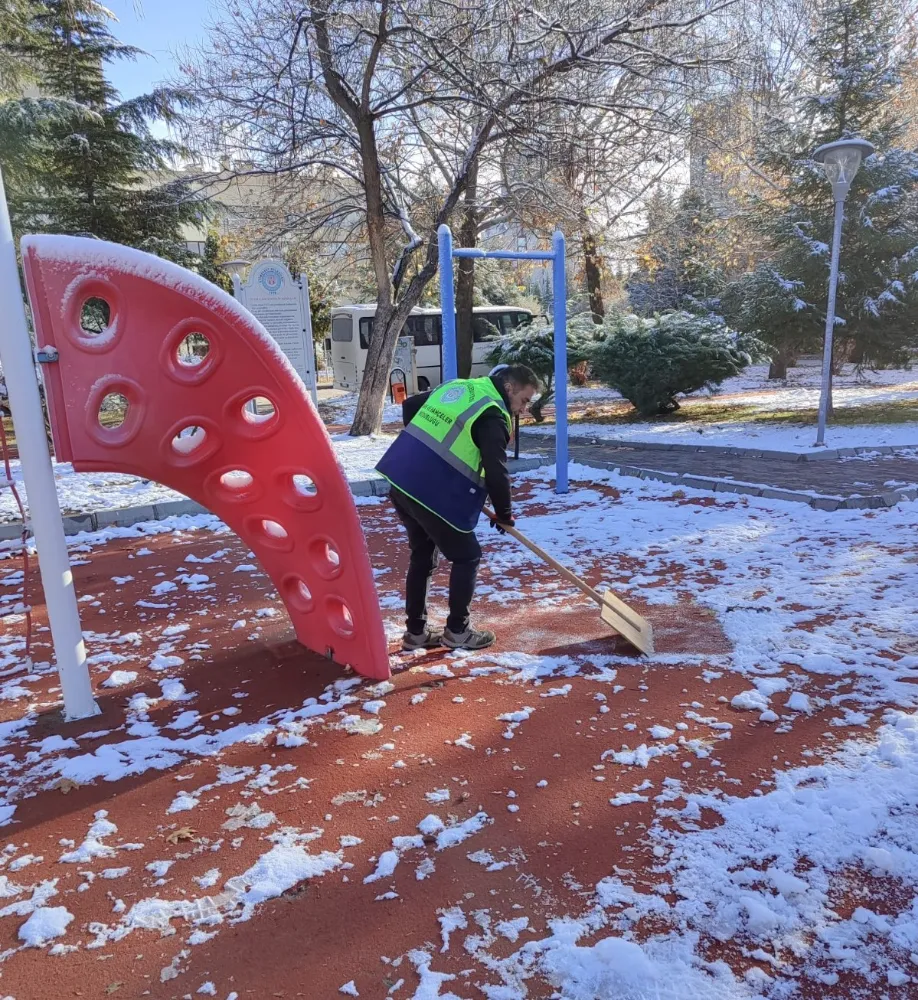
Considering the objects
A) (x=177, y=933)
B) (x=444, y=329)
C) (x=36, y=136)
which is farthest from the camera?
(x=36, y=136)

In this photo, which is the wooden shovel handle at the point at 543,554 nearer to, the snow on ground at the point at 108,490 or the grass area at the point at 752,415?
the snow on ground at the point at 108,490

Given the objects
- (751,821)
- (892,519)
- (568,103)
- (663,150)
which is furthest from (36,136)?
(751,821)

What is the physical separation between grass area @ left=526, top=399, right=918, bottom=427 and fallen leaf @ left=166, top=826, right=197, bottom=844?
37.8ft

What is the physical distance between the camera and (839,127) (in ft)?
42.1

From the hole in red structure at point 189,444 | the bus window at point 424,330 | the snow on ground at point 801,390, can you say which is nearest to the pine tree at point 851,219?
the snow on ground at point 801,390

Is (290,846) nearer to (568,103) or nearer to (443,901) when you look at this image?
(443,901)

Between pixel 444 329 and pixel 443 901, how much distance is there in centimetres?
545

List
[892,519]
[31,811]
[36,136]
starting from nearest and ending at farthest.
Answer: [31,811]
[892,519]
[36,136]

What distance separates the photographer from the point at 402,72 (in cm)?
1139

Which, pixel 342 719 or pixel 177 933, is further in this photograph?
pixel 342 719

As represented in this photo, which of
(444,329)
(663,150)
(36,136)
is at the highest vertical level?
(36,136)

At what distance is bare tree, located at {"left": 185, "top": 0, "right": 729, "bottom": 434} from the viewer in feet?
32.6

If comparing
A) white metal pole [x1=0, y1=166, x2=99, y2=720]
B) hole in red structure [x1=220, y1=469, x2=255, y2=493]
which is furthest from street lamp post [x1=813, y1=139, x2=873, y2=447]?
white metal pole [x1=0, y1=166, x2=99, y2=720]

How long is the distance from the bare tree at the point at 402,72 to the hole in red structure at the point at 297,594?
8060mm
